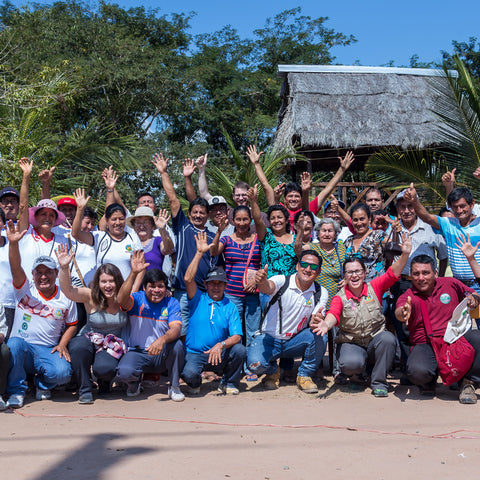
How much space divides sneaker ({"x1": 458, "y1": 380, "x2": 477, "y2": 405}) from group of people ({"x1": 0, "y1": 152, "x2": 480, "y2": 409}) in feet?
0.04

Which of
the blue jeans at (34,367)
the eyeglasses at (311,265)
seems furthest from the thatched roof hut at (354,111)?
the blue jeans at (34,367)

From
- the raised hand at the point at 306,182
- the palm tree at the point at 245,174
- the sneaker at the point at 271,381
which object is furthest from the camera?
the palm tree at the point at 245,174

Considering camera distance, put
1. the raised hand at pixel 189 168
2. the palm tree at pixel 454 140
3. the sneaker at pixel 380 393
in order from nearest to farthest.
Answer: the sneaker at pixel 380 393
the raised hand at pixel 189 168
the palm tree at pixel 454 140

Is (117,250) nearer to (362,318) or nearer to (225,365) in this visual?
(225,365)

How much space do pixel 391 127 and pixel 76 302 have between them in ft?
33.5

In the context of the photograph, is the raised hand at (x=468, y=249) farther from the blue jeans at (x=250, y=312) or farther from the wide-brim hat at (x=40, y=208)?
the wide-brim hat at (x=40, y=208)

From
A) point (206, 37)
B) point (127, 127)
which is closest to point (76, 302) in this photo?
point (127, 127)

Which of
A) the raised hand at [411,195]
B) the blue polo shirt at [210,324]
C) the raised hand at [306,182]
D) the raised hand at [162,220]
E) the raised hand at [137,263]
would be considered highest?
the raised hand at [306,182]

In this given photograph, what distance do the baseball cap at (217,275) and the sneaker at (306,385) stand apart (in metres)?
1.28

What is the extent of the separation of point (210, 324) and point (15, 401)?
1.93 m

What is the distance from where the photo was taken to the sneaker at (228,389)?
18.8 ft

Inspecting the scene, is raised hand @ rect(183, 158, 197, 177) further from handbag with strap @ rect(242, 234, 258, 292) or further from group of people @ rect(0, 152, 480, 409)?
handbag with strap @ rect(242, 234, 258, 292)

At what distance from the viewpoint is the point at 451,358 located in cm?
532

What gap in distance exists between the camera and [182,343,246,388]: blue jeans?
5.65 meters
